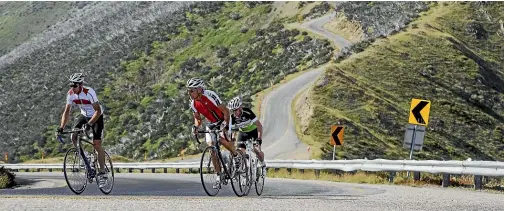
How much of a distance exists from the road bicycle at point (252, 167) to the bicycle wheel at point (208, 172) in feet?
2.61

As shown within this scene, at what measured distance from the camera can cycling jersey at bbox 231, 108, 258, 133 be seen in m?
14.1

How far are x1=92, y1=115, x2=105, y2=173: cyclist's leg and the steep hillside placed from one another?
140 ft

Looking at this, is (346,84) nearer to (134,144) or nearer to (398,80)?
(398,80)

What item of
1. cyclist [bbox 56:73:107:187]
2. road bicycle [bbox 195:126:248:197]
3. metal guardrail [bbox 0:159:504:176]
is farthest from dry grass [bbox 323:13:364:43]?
cyclist [bbox 56:73:107:187]

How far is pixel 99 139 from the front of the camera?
1270cm

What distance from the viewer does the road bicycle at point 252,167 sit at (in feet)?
43.7

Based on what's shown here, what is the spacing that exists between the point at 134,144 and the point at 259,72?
23.0 meters

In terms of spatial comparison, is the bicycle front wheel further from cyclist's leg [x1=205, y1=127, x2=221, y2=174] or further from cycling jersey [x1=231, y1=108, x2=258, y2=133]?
cyclist's leg [x1=205, y1=127, x2=221, y2=174]

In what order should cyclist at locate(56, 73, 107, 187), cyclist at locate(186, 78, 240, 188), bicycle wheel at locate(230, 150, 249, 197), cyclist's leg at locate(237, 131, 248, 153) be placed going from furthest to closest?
cyclist's leg at locate(237, 131, 248, 153) < bicycle wheel at locate(230, 150, 249, 197) < cyclist at locate(56, 73, 107, 187) < cyclist at locate(186, 78, 240, 188)

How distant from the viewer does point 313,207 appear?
35.9ft

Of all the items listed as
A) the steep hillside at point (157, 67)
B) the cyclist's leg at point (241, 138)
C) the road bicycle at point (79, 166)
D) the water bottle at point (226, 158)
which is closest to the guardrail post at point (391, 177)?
the cyclist's leg at point (241, 138)

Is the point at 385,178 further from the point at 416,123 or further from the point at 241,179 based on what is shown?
the point at 241,179

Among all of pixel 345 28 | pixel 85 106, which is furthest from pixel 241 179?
pixel 345 28

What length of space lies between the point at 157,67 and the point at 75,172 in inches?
3503
